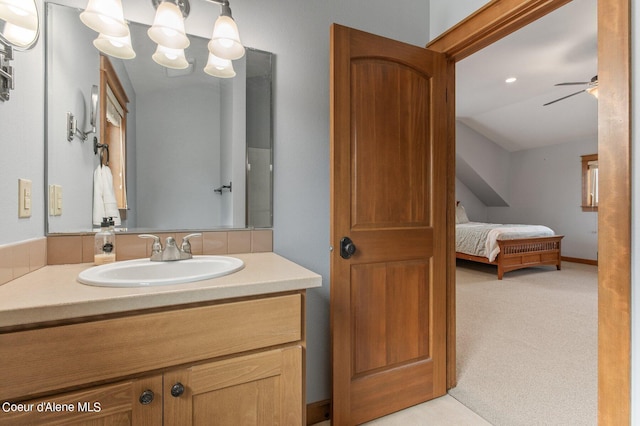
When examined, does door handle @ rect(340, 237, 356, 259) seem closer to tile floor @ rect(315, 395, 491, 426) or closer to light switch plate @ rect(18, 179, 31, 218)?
tile floor @ rect(315, 395, 491, 426)

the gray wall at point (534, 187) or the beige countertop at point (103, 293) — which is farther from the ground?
the gray wall at point (534, 187)

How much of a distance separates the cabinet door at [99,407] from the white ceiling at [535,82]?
3.65 meters

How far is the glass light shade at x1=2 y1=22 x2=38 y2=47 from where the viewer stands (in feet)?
3.08

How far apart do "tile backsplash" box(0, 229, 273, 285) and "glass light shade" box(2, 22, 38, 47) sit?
0.62 m

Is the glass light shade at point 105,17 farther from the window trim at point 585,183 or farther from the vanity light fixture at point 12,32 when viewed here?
the window trim at point 585,183

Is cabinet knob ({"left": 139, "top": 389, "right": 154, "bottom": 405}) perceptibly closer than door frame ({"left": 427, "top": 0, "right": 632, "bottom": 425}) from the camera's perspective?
Yes

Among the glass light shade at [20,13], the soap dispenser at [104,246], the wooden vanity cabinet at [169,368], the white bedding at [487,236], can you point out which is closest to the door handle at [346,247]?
the wooden vanity cabinet at [169,368]

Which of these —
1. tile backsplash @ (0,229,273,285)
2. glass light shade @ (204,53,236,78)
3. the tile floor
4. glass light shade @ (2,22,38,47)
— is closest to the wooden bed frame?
the tile floor

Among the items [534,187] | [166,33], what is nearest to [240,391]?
[166,33]

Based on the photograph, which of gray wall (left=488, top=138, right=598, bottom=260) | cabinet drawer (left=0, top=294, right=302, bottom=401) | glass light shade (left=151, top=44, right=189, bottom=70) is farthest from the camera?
gray wall (left=488, top=138, right=598, bottom=260)

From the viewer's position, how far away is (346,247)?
4.91 ft

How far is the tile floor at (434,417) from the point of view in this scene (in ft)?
5.34

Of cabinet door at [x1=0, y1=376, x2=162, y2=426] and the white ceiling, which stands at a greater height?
the white ceiling

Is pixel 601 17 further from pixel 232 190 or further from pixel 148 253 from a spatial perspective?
pixel 148 253
